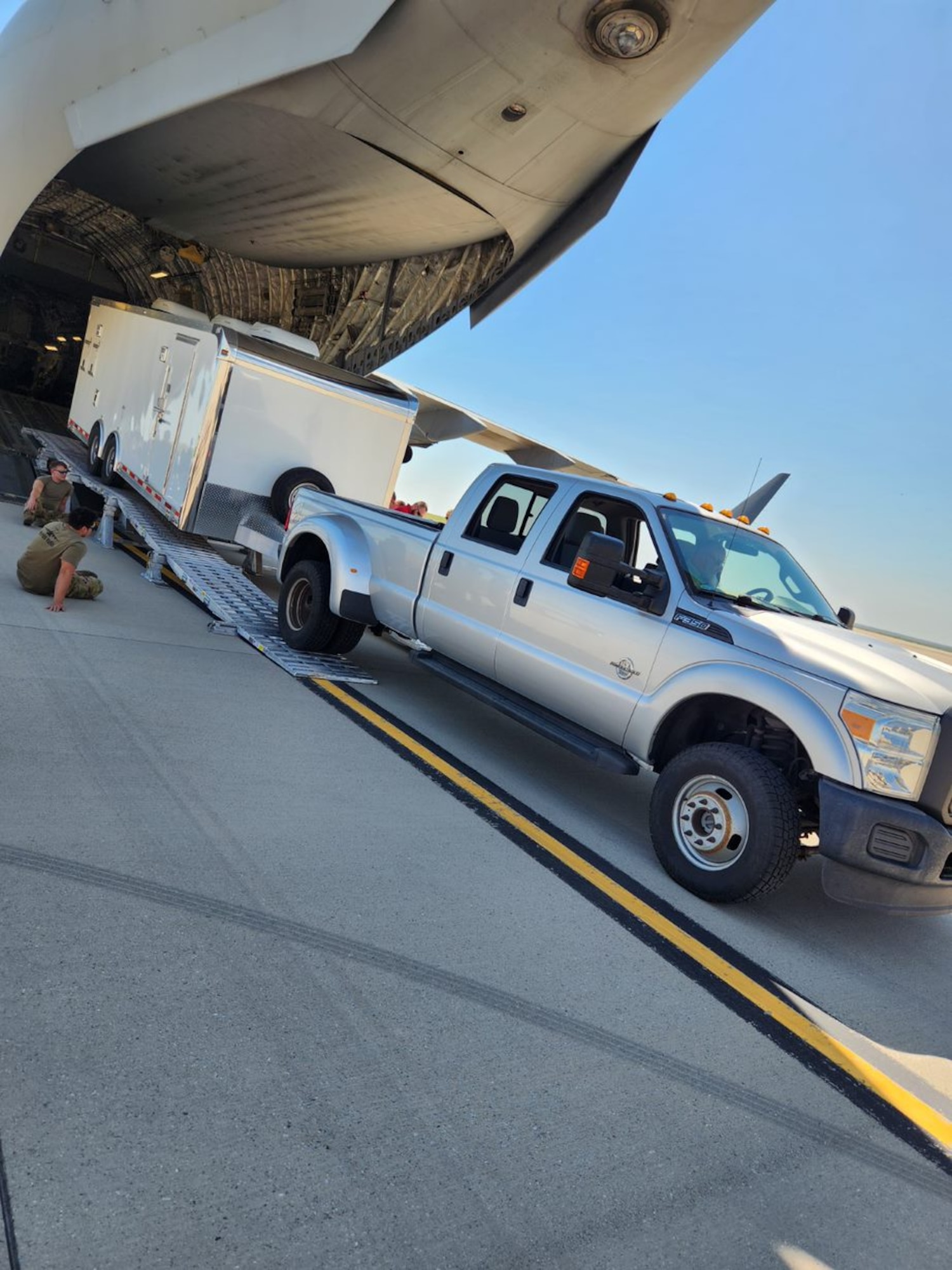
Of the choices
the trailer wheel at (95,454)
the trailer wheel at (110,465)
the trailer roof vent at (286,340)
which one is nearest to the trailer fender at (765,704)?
the trailer roof vent at (286,340)

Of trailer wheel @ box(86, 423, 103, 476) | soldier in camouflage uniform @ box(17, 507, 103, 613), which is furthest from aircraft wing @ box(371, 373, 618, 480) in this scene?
soldier in camouflage uniform @ box(17, 507, 103, 613)

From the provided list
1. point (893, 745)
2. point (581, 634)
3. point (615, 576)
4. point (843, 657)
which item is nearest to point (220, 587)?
point (581, 634)

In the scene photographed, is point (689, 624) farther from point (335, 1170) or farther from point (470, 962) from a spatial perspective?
point (335, 1170)

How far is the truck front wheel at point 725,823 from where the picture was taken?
3.94 m

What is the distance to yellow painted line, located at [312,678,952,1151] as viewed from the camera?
9.57 feet

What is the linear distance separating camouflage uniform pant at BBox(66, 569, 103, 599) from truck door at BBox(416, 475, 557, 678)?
3328 mm

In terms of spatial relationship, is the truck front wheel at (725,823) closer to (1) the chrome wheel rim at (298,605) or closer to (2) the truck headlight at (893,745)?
(2) the truck headlight at (893,745)

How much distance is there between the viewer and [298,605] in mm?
7684

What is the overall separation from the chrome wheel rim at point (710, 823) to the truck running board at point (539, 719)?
16.7 inches

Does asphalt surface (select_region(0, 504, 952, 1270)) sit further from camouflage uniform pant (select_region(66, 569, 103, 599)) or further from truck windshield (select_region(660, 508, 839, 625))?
camouflage uniform pant (select_region(66, 569, 103, 599))

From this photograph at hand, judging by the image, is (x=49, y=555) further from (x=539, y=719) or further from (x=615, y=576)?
(x=615, y=576)

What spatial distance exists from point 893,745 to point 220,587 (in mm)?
6715

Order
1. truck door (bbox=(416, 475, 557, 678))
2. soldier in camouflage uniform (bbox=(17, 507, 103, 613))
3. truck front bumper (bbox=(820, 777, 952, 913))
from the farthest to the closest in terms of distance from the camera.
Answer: soldier in camouflage uniform (bbox=(17, 507, 103, 613))
truck door (bbox=(416, 475, 557, 678))
truck front bumper (bbox=(820, 777, 952, 913))

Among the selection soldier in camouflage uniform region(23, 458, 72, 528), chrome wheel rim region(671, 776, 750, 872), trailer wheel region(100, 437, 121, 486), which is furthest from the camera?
trailer wheel region(100, 437, 121, 486)
